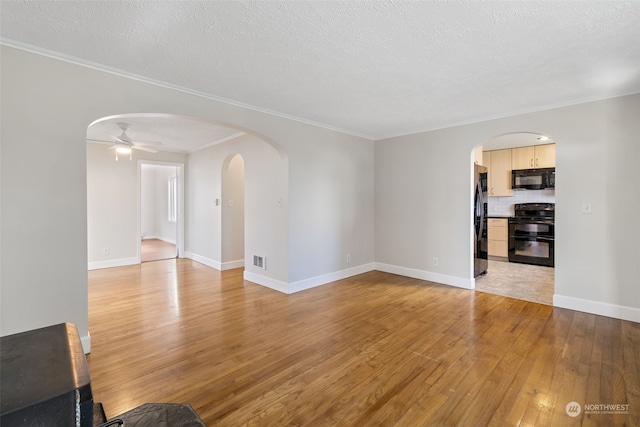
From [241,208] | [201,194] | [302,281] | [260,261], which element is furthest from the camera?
[201,194]

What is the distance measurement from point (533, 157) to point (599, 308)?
12.6 ft

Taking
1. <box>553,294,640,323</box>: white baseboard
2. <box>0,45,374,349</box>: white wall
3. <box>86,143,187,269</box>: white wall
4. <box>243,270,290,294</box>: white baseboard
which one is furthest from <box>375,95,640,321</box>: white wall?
<box>86,143,187,269</box>: white wall

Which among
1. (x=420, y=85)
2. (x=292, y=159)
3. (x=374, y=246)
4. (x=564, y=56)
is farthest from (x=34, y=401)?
(x=374, y=246)

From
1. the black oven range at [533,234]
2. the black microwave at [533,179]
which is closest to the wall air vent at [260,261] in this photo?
the black oven range at [533,234]

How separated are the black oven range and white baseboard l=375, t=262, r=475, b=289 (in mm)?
2526

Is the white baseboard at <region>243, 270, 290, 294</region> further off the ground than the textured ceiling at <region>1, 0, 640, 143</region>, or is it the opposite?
the textured ceiling at <region>1, 0, 640, 143</region>

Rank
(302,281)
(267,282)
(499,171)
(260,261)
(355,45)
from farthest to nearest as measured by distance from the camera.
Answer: (499,171)
(260,261)
(267,282)
(302,281)
(355,45)

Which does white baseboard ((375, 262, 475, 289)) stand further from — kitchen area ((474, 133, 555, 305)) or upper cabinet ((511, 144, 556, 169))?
upper cabinet ((511, 144, 556, 169))

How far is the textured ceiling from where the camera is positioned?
1.84 m

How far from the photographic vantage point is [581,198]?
11.4 feet

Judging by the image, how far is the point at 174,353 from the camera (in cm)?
259

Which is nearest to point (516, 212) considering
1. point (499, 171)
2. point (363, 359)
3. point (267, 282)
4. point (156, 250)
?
point (499, 171)

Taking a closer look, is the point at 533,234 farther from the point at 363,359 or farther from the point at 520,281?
the point at 363,359

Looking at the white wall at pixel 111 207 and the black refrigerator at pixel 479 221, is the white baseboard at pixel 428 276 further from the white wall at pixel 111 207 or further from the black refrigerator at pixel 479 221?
the white wall at pixel 111 207
